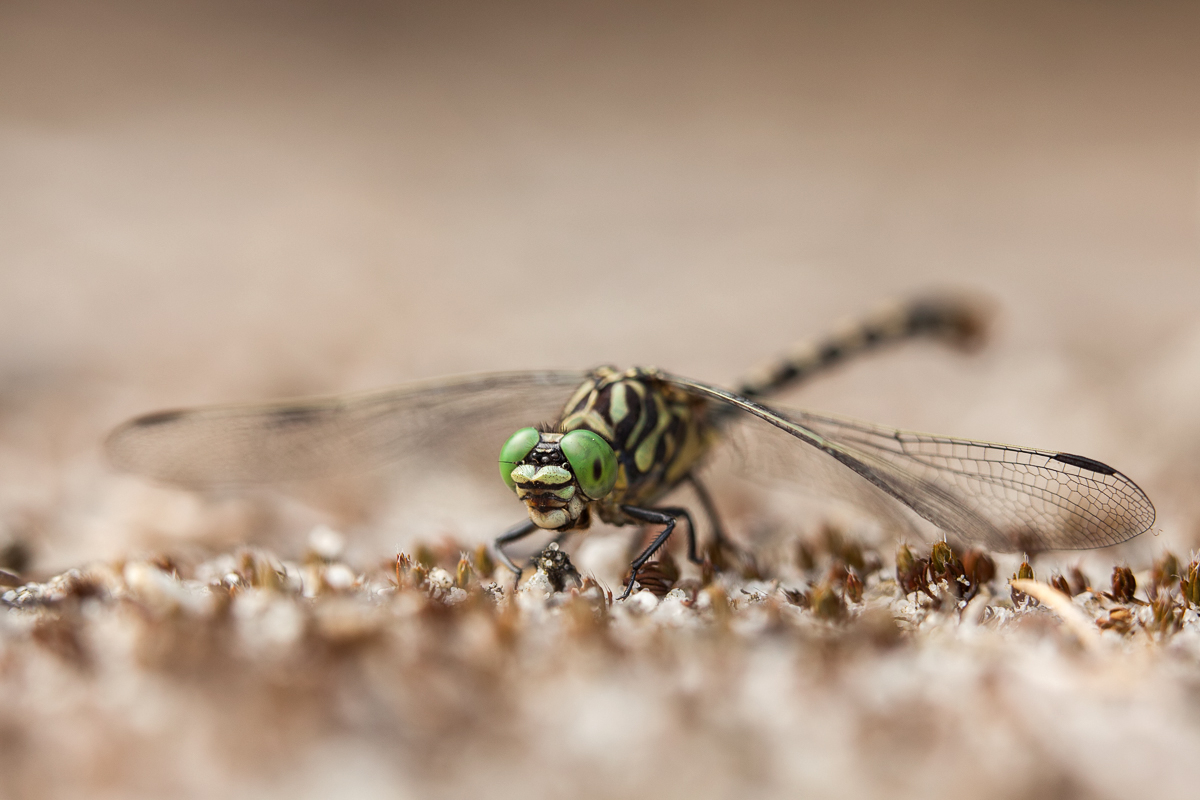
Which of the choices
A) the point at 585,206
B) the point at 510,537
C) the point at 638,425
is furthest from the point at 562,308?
the point at 510,537

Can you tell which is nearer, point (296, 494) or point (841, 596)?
point (841, 596)

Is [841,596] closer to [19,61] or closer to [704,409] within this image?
[704,409]

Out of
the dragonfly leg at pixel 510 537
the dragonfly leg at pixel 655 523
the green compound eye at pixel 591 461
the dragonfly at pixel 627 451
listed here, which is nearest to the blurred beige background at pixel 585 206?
the dragonfly at pixel 627 451

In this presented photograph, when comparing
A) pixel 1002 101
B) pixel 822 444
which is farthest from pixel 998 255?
pixel 822 444

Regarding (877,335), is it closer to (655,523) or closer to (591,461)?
(655,523)

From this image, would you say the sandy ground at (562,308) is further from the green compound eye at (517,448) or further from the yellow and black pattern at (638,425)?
the green compound eye at (517,448)
